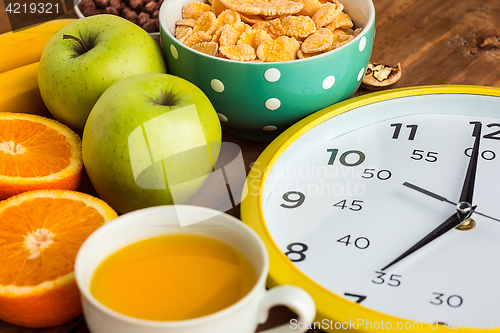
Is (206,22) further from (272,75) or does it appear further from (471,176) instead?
(471,176)

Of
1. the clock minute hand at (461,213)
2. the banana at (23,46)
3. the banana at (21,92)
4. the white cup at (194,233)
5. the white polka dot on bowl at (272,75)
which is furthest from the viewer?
the banana at (23,46)

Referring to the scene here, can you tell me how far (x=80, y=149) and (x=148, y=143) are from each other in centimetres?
17

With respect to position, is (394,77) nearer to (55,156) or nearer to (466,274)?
(466,274)

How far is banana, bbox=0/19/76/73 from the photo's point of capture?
1000mm

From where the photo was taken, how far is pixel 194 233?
1.82 ft

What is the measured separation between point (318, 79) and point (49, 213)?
0.49m

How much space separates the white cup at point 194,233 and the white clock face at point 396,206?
0.13 m

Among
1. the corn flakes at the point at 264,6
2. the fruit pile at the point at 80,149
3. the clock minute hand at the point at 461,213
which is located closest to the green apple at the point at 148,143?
the fruit pile at the point at 80,149

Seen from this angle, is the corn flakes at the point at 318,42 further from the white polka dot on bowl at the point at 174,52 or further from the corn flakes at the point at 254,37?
the white polka dot on bowl at the point at 174,52

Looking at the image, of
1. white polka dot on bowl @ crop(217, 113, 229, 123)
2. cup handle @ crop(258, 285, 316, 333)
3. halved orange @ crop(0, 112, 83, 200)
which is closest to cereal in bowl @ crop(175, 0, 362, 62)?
white polka dot on bowl @ crop(217, 113, 229, 123)

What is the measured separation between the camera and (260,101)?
810 mm

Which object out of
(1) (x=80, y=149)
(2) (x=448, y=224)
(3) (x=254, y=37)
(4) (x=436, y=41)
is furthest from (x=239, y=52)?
(4) (x=436, y=41)

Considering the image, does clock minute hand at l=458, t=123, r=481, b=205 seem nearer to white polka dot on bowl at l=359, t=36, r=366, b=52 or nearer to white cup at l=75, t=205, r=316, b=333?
white polka dot on bowl at l=359, t=36, r=366, b=52

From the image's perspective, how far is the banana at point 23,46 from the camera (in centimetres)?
100
